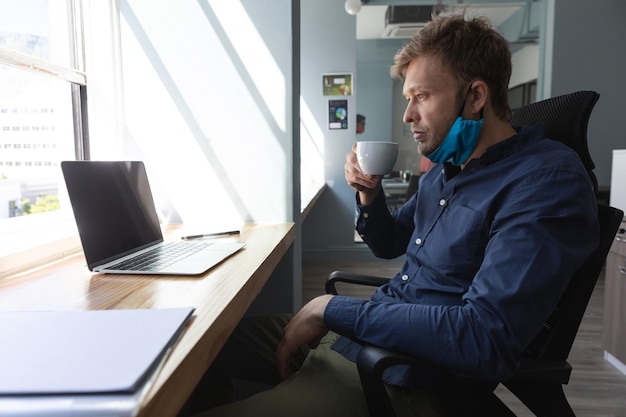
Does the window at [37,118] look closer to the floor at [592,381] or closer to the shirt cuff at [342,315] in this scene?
the shirt cuff at [342,315]

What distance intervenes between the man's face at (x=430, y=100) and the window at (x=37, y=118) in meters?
0.91

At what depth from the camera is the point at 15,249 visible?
2.97 feet

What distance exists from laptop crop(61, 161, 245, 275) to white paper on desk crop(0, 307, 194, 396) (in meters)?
0.28

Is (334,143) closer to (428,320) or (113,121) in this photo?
(113,121)

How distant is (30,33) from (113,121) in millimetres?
351

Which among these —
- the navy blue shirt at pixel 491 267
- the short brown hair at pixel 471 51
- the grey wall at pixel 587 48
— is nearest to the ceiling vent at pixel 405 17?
the grey wall at pixel 587 48

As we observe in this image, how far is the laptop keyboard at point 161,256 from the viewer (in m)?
0.89

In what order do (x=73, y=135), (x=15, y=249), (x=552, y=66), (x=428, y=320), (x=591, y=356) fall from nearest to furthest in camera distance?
1. (x=428, y=320)
2. (x=15, y=249)
3. (x=73, y=135)
4. (x=591, y=356)
5. (x=552, y=66)

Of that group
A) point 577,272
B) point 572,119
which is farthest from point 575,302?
point 572,119

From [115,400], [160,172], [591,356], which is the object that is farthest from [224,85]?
[591,356]

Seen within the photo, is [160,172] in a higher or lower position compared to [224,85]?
lower

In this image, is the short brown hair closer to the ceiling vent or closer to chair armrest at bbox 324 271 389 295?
chair armrest at bbox 324 271 389 295

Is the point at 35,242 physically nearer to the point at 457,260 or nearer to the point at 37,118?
the point at 37,118

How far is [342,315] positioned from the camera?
0.87 meters
